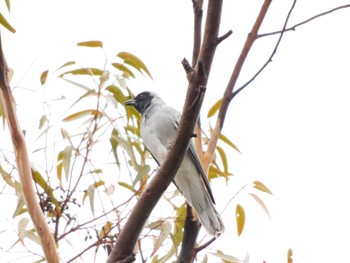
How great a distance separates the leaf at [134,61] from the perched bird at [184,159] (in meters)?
0.24

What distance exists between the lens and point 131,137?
347 cm

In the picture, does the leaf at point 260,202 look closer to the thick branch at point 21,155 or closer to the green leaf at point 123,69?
the green leaf at point 123,69

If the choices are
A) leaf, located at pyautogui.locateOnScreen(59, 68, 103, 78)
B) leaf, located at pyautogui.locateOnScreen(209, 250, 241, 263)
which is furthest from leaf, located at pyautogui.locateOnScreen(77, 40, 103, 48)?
leaf, located at pyautogui.locateOnScreen(209, 250, 241, 263)

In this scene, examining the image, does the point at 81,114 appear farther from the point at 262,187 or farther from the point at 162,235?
the point at 262,187

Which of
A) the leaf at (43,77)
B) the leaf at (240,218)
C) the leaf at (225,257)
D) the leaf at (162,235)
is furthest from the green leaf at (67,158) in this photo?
the leaf at (240,218)

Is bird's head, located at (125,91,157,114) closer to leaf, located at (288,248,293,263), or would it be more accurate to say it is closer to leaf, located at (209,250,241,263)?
leaf, located at (209,250,241,263)

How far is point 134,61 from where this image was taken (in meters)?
3.41

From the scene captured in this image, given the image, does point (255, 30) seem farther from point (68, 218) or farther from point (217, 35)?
point (68, 218)

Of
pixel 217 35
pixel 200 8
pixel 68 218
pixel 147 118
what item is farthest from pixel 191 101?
pixel 147 118

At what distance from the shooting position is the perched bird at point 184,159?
133 inches

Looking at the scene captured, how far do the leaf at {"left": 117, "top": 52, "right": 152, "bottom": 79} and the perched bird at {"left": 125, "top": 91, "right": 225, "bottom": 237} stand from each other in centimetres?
24

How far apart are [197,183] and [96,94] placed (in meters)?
0.78

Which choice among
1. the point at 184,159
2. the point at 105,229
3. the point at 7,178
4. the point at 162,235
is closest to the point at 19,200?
the point at 7,178

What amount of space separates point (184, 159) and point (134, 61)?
0.61 meters
